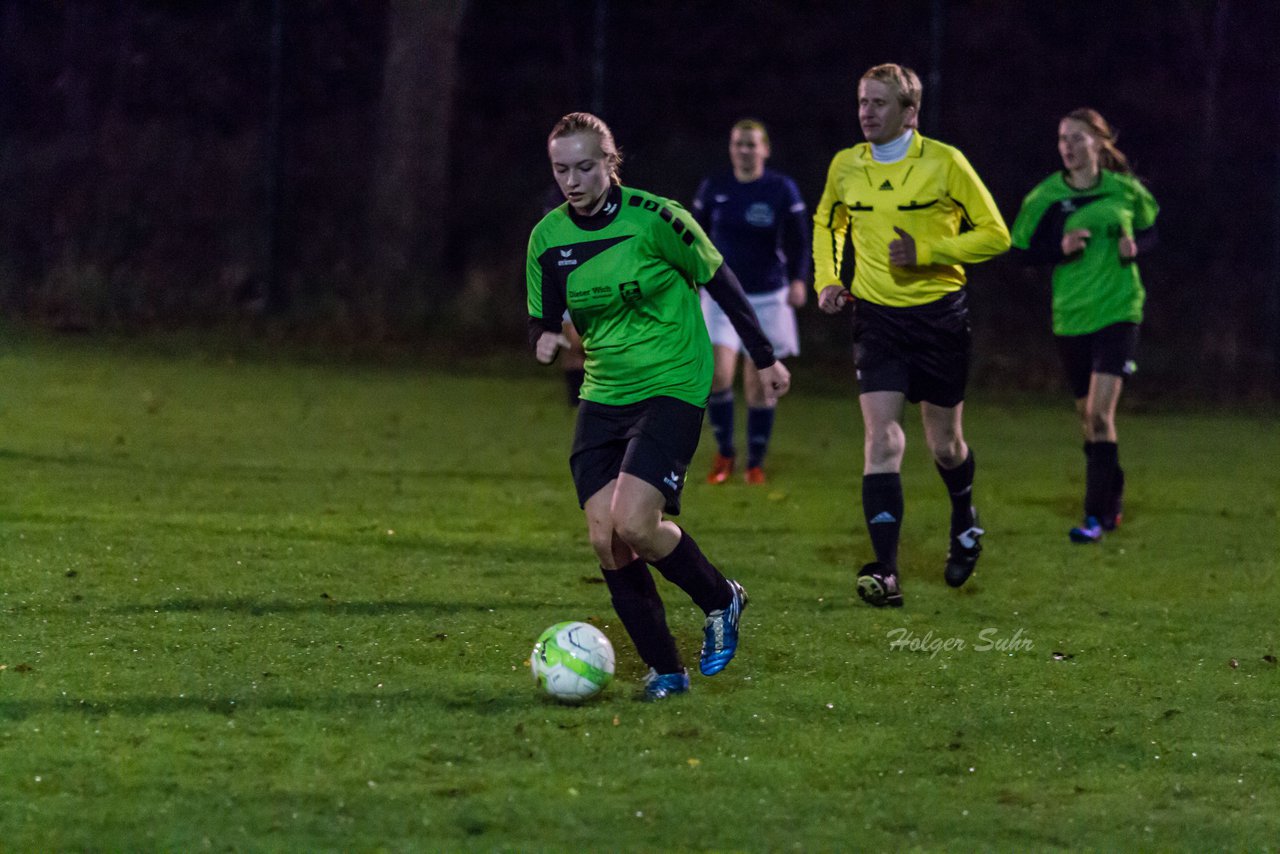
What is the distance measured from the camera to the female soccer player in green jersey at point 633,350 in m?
5.47

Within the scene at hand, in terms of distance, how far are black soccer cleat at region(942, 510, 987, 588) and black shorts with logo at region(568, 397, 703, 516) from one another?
230 centimetres

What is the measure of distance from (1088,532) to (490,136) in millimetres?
12703

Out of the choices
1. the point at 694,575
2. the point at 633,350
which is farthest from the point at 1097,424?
the point at 633,350

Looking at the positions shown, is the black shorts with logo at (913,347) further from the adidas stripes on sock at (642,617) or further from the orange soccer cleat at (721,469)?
the orange soccer cleat at (721,469)

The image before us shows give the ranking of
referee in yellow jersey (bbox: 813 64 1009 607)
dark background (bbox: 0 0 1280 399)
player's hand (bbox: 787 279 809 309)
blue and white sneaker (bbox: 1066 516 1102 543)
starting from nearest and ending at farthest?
1. referee in yellow jersey (bbox: 813 64 1009 607)
2. blue and white sneaker (bbox: 1066 516 1102 543)
3. player's hand (bbox: 787 279 809 309)
4. dark background (bbox: 0 0 1280 399)

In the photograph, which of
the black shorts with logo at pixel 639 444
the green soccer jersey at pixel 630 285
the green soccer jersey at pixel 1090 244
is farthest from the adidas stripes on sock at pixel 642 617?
the green soccer jersey at pixel 1090 244

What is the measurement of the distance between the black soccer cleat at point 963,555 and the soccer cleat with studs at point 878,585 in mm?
583

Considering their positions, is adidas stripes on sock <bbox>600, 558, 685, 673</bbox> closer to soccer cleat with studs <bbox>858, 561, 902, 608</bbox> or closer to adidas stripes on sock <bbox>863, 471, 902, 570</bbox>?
soccer cleat with studs <bbox>858, 561, 902, 608</bbox>

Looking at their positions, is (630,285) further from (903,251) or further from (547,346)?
(903,251)

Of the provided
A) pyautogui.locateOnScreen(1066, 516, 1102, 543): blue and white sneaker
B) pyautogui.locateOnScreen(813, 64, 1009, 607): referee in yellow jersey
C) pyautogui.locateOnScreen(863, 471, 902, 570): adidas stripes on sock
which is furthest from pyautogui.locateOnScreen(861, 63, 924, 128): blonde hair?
pyautogui.locateOnScreen(1066, 516, 1102, 543): blue and white sneaker

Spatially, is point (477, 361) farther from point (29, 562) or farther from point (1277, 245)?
point (29, 562)

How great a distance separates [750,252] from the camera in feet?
35.9

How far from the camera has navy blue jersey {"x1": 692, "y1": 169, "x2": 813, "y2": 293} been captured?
10.9 m

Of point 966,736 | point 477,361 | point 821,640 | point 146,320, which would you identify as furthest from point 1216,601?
point 146,320
